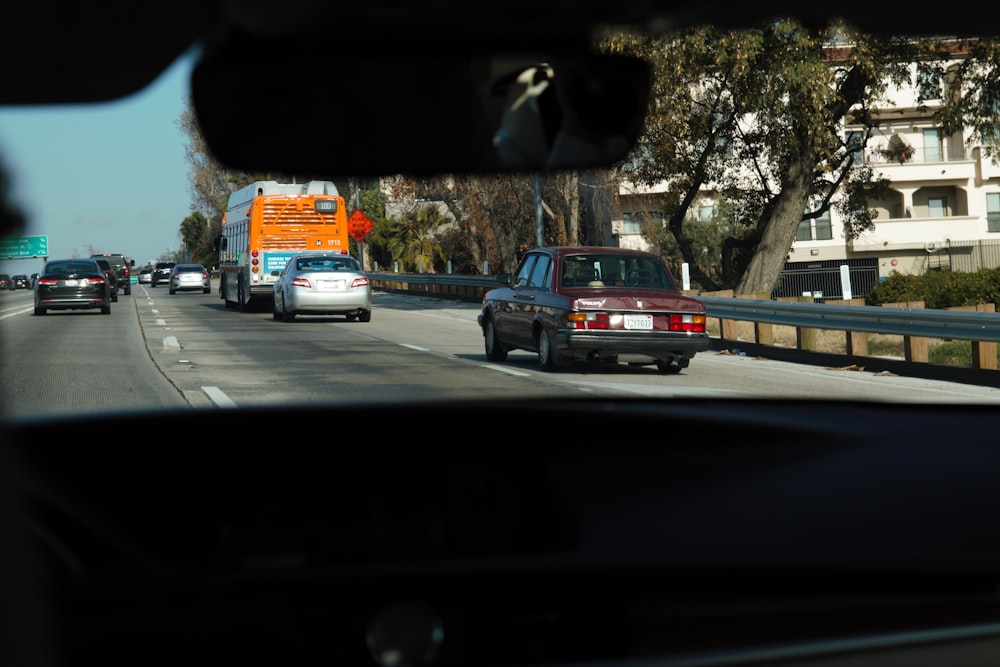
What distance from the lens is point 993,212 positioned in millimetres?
67312

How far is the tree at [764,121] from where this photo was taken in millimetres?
19062

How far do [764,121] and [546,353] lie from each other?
32.5 feet

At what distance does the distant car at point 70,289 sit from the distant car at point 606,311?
21.5 metres

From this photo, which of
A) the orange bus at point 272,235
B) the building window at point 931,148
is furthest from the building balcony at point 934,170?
the orange bus at point 272,235

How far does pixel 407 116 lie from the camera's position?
2.01 meters

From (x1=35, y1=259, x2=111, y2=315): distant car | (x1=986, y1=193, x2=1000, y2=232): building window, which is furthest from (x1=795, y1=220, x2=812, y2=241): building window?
(x1=35, y1=259, x2=111, y2=315): distant car

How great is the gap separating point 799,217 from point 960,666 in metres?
23.7

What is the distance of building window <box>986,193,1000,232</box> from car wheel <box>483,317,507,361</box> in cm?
5505

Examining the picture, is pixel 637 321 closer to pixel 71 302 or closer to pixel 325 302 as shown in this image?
pixel 325 302

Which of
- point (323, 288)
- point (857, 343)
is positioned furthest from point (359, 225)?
point (857, 343)

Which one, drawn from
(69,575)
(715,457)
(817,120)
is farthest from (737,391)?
(69,575)

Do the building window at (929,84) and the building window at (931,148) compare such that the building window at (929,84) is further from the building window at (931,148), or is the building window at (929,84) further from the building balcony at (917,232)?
the building window at (931,148)

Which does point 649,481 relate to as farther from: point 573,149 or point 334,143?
point 334,143

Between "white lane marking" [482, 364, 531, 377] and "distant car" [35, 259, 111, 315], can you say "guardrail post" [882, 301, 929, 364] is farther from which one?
"distant car" [35, 259, 111, 315]
